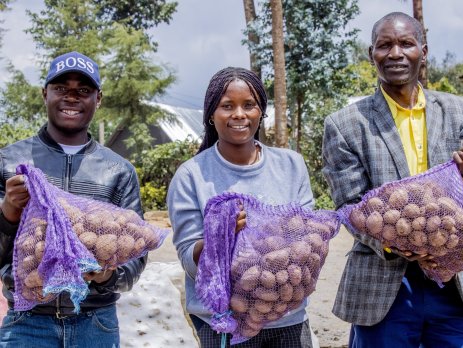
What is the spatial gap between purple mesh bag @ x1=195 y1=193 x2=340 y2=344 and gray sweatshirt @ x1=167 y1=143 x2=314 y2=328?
208 millimetres

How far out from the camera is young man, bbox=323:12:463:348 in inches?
94.0

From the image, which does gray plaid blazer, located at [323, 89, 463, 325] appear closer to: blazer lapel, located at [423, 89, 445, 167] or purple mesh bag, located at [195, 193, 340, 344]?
blazer lapel, located at [423, 89, 445, 167]

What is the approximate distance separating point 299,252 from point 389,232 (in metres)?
0.37

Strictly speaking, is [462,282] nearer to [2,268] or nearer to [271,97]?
[2,268]

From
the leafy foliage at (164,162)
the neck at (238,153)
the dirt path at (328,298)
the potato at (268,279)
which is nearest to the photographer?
the potato at (268,279)

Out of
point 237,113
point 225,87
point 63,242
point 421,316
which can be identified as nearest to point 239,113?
point 237,113

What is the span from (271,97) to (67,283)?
45.2ft

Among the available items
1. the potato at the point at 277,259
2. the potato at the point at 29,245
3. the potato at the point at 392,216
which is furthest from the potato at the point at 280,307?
the potato at the point at 29,245

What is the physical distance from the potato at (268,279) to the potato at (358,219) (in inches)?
16.9

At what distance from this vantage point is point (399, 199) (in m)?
2.05

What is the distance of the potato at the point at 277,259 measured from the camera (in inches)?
73.7

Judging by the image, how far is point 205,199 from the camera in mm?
2170

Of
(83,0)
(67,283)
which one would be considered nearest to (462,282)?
(67,283)

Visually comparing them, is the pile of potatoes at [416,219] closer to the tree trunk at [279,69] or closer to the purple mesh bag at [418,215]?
the purple mesh bag at [418,215]
